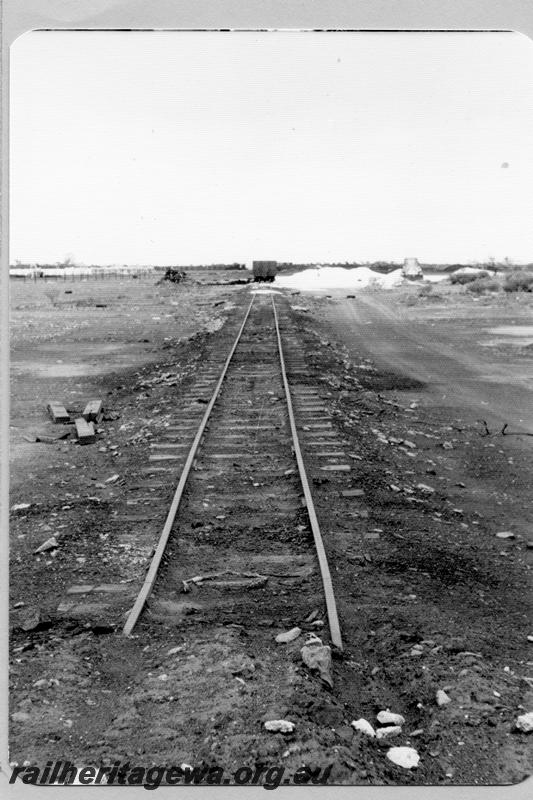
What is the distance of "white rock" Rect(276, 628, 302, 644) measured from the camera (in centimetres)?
337

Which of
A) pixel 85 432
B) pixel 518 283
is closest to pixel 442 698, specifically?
pixel 85 432

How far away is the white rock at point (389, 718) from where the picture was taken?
9.30ft

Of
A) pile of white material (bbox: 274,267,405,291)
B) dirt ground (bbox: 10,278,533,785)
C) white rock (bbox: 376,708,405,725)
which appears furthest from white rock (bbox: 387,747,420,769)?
pile of white material (bbox: 274,267,405,291)

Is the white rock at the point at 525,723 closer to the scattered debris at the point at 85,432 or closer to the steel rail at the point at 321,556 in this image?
the steel rail at the point at 321,556

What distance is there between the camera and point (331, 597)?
12.1ft

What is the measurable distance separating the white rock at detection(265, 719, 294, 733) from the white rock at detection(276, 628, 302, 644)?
0.65 metres

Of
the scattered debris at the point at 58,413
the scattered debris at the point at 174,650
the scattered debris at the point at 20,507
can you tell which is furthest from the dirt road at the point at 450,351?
the scattered debris at the point at 174,650

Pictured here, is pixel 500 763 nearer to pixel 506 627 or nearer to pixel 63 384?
pixel 506 627

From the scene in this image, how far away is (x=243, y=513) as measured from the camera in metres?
5.04

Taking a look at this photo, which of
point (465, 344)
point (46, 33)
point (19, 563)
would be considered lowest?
point (19, 563)

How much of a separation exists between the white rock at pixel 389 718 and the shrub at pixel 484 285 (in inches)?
858

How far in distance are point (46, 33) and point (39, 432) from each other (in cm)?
579

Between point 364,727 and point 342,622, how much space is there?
0.82m

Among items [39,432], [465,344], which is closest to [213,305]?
[465,344]
